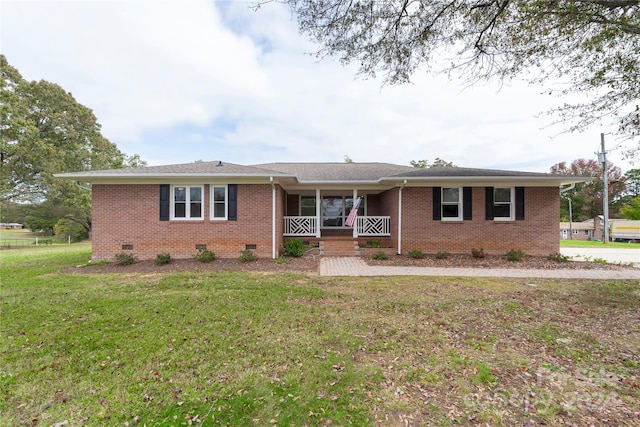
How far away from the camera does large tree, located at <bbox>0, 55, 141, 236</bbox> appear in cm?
1861

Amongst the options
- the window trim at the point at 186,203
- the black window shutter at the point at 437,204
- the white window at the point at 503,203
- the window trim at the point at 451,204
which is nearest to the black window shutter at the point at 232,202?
the window trim at the point at 186,203

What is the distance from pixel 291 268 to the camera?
28.9 feet

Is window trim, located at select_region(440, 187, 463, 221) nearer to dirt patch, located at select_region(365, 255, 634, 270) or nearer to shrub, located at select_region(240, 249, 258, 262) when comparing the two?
dirt patch, located at select_region(365, 255, 634, 270)

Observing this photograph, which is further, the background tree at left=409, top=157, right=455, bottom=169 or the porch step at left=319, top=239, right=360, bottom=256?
the background tree at left=409, top=157, right=455, bottom=169

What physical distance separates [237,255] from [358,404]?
28.3ft

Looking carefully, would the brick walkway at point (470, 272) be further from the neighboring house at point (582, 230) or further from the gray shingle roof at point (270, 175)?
the neighboring house at point (582, 230)

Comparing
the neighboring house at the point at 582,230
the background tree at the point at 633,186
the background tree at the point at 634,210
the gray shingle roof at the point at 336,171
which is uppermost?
the background tree at the point at 633,186

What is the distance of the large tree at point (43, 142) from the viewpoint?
18609 mm

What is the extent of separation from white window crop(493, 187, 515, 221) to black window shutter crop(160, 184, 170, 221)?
13.1 m

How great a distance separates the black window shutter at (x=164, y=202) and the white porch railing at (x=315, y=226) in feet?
15.5

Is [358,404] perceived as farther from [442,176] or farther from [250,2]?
[442,176]

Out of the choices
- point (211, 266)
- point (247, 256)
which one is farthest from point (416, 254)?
point (211, 266)

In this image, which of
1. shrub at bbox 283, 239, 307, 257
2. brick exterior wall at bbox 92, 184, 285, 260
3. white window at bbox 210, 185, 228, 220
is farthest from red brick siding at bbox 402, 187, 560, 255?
white window at bbox 210, 185, 228, 220

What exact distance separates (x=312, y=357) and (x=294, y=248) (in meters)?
7.65
